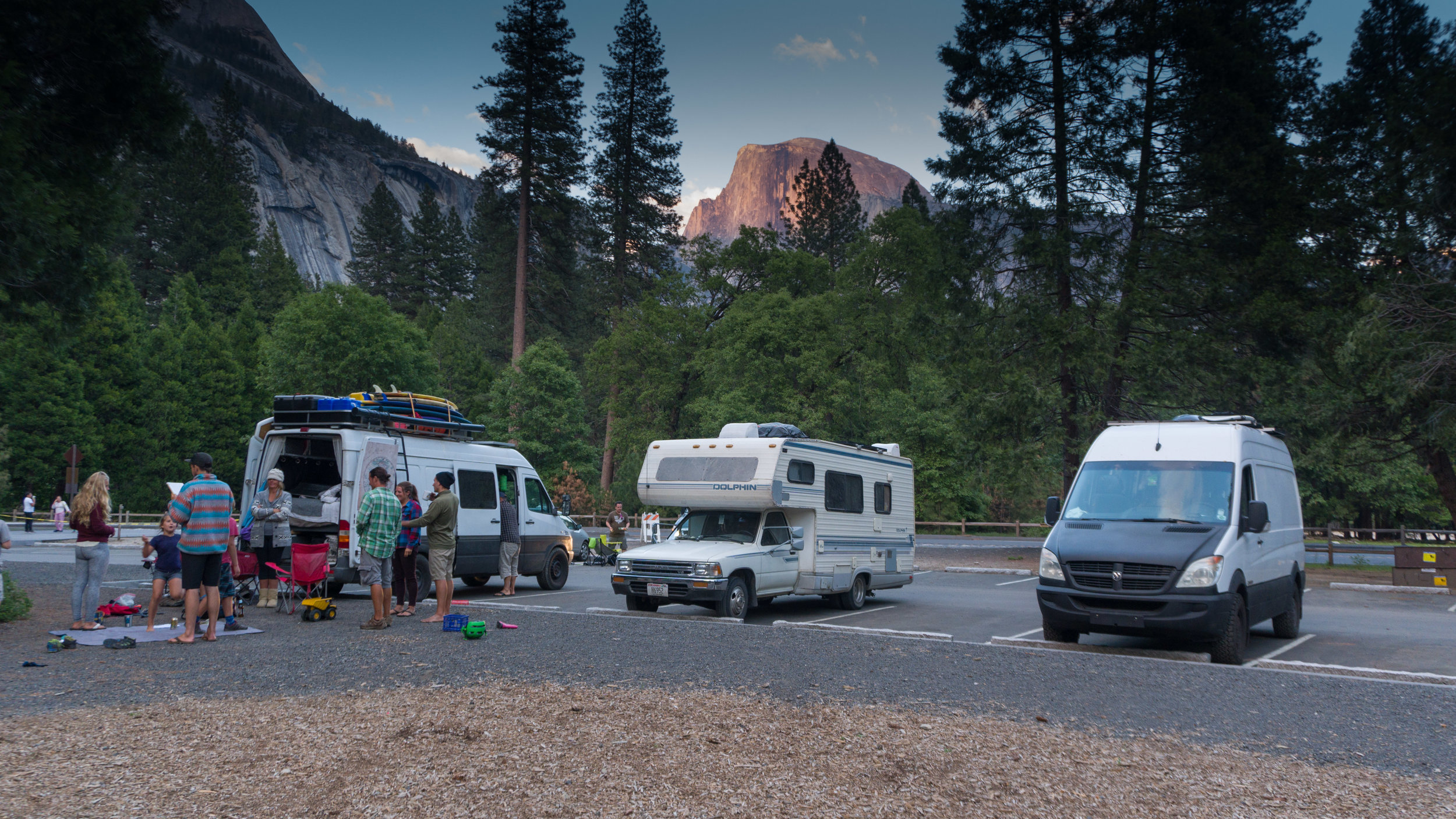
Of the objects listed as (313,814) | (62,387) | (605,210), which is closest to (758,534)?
(313,814)

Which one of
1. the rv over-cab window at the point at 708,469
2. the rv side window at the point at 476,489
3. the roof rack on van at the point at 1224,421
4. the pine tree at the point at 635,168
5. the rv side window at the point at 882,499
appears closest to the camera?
the roof rack on van at the point at 1224,421

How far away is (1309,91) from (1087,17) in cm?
663

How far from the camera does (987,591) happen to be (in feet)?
60.0

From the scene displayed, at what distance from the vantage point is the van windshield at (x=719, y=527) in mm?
12828

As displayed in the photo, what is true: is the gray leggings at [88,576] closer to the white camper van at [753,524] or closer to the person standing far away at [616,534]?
the white camper van at [753,524]

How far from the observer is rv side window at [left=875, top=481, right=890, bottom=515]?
15125mm

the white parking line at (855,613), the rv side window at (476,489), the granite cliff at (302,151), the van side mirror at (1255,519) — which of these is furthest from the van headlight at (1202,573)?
the granite cliff at (302,151)

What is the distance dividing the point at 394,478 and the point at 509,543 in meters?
2.18

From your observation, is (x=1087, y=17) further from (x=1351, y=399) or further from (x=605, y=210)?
(x=605, y=210)

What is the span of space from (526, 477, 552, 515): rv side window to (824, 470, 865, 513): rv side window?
5.22 meters

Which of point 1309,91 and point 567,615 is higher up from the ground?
point 1309,91

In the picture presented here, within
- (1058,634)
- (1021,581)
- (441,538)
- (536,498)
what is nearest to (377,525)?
(441,538)

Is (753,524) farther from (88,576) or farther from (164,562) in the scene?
(88,576)

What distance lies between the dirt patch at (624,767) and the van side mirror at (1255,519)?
15.7 feet
